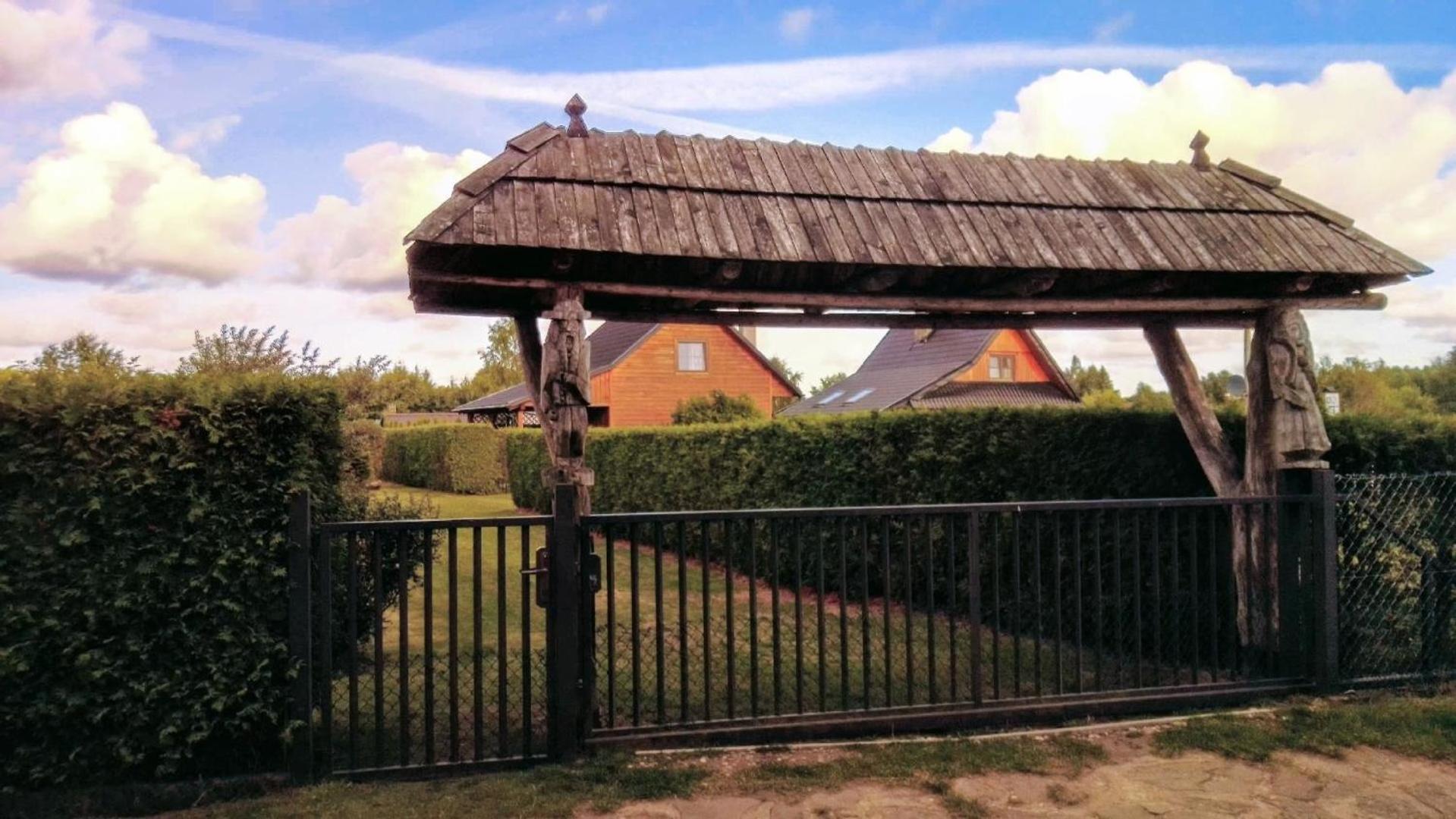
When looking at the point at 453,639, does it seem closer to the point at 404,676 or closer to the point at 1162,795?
the point at 404,676

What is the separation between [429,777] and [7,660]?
80.7 inches

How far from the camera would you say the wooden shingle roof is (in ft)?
19.5

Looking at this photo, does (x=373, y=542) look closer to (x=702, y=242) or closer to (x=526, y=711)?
(x=526, y=711)

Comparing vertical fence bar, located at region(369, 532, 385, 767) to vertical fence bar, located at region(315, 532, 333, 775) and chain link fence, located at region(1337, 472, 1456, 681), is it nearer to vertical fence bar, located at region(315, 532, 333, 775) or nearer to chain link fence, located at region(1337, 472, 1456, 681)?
vertical fence bar, located at region(315, 532, 333, 775)

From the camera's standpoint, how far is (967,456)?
9.98 m

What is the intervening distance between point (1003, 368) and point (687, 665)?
30381 mm

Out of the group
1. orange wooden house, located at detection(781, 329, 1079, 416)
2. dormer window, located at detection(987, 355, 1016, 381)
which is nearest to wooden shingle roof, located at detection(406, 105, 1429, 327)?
orange wooden house, located at detection(781, 329, 1079, 416)

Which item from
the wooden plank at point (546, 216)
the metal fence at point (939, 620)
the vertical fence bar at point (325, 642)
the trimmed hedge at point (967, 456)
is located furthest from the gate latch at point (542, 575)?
the trimmed hedge at point (967, 456)

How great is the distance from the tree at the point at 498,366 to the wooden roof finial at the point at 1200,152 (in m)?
52.5

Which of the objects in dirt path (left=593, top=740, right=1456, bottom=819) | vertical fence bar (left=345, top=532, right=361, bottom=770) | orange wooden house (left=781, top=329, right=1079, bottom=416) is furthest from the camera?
orange wooden house (left=781, top=329, right=1079, bottom=416)

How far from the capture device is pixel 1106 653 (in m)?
8.55

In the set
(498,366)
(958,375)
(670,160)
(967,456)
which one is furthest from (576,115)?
(498,366)

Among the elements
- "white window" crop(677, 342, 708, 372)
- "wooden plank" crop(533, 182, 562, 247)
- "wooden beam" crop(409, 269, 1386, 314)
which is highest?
"white window" crop(677, 342, 708, 372)

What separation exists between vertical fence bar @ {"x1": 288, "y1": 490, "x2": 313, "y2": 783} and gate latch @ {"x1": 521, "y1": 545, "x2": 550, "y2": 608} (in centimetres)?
112
